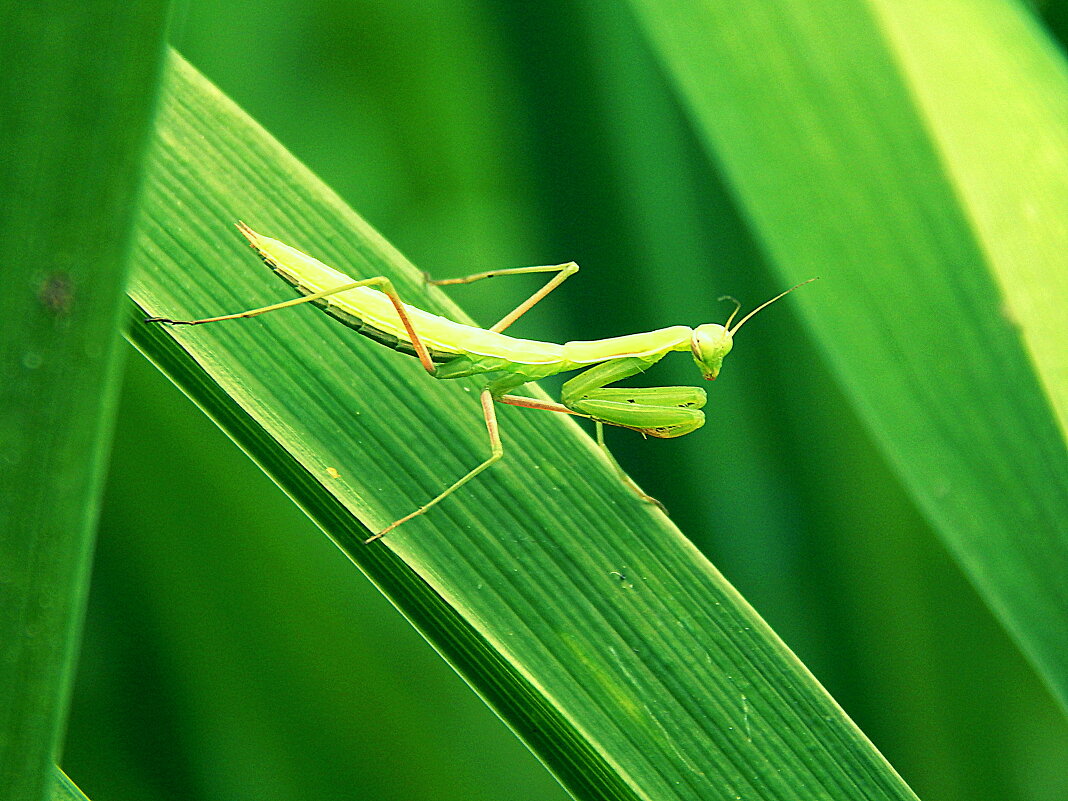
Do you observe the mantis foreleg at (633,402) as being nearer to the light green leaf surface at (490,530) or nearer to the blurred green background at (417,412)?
the light green leaf surface at (490,530)

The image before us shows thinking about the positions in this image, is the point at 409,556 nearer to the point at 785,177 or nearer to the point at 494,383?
the point at 494,383

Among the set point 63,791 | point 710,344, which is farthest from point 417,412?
point 63,791

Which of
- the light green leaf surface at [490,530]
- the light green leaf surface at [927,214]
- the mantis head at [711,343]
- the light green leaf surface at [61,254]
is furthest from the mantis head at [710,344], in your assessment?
the light green leaf surface at [61,254]

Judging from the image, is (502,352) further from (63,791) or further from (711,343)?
(63,791)

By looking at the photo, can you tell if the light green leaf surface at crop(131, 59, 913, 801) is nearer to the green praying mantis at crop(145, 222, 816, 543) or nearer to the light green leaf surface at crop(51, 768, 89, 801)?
the green praying mantis at crop(145, 222, 816, 543)

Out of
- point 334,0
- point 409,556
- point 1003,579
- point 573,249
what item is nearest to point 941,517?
point 1003,579

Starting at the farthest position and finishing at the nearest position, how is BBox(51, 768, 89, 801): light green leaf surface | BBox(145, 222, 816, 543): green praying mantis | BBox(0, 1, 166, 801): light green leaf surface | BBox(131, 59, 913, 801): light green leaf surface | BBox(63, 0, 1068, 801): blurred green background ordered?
BBox(63, 0, 1068, 801): blurred green background
BBox(145, 222, 816, 543): green praying mantis
BBox(131, 59, 913, 801): light green leaf surface
BBox(51, 768, 89, 801): light green leaf surface
BBox(0, 1, 166, 801): light green leaf surface

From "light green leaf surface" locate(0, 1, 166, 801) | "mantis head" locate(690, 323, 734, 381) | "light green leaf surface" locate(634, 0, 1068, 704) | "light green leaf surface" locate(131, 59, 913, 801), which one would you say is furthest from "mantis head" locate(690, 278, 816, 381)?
"light green leaf surface" locate(0, 1, 166, 801)
